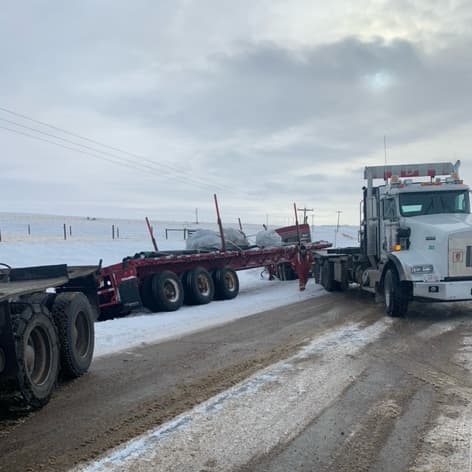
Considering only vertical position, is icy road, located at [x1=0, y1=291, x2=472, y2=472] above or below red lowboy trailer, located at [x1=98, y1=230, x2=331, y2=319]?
below

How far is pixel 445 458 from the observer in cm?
408

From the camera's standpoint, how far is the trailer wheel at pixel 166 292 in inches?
506

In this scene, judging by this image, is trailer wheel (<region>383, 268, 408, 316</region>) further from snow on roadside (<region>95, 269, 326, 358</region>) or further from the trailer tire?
the trailer tire

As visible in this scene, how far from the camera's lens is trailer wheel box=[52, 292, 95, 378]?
648cm

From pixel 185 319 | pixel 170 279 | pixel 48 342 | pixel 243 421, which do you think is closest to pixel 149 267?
pixel 170 279

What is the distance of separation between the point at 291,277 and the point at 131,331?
37.9 ft

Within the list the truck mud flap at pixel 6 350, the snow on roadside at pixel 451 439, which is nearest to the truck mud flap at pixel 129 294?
the truck mud flap at pixel 6 350

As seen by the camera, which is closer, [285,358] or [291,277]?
[285,358]

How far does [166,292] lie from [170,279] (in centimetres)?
37

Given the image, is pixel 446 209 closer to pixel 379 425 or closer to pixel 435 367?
pixel 435 367

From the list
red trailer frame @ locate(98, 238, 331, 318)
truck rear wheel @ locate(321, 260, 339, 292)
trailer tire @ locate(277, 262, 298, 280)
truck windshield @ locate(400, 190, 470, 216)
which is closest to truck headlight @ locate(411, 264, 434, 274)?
truck windshield @ locate(400, 190, 470, 216)

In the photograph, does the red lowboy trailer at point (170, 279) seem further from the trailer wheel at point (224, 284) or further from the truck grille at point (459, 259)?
the truck grille at point (459, 259)

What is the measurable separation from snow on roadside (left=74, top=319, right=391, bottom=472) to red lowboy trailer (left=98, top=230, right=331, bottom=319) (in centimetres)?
586

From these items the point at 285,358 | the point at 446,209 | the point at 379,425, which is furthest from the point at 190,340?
the point at 446,209
